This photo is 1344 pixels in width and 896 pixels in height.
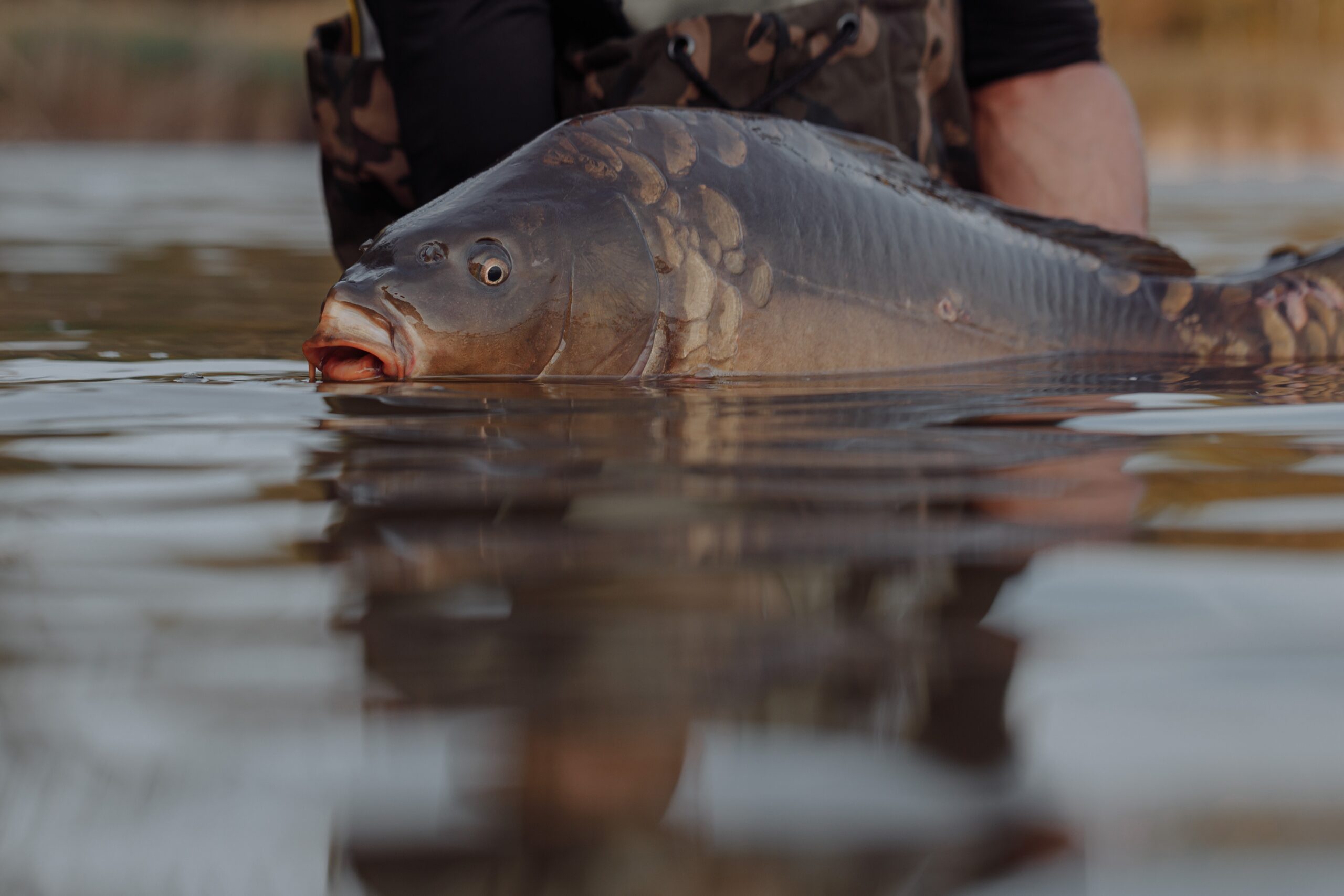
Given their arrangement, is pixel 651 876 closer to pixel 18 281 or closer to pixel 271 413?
pixel 271 413

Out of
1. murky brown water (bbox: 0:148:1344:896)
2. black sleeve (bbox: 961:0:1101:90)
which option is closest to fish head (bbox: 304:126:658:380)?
murky brown water (bbox: 0:148:1344:896)

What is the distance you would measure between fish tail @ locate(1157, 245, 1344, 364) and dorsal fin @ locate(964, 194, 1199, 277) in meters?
0.03

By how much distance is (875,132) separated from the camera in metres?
3.18

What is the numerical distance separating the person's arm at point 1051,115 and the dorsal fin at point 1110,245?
109 centimetres

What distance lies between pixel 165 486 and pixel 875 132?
2172 mm

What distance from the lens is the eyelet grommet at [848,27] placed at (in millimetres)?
3088

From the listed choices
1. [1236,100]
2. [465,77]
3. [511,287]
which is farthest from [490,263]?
[1236,100]

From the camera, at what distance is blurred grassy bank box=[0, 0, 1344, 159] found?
50.0 feet

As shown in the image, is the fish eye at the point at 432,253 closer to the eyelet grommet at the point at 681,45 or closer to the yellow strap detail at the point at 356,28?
the eyelet grommet at the point at 681,45

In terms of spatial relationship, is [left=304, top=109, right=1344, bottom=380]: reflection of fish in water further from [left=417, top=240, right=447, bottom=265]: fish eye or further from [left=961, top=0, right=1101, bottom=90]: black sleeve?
[left=961, top=0, right=1101, bottom=90]: black sleeve

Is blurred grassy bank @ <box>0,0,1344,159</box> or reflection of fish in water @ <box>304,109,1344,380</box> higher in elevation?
blurred grassy bank @ <box>0,0,1344,159</box>

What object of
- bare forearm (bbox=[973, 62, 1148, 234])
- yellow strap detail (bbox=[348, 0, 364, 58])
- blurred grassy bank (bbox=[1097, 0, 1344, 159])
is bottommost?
bare forearm (bbox=[973, 62, 1148, 234])

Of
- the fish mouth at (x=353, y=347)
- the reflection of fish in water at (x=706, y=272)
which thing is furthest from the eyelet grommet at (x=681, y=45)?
the fish mouth at (x=353, y=347)

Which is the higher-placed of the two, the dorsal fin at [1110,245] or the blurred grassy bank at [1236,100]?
the blurred grassy bank at [1236,100]
